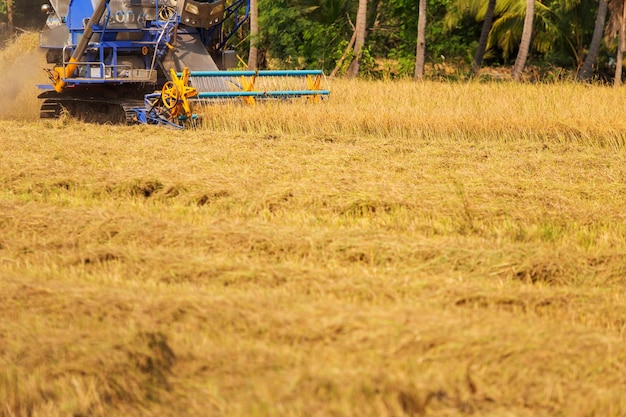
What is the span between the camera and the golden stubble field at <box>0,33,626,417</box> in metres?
3.67

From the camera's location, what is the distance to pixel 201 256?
216 inches

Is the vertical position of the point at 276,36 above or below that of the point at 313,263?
above

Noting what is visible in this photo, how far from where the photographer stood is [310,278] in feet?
16.7

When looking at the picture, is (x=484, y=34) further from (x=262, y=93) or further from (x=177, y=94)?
(x=177, y=94)

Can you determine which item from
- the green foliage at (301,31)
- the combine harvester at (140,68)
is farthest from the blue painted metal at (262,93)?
the green foliage at (301,31)

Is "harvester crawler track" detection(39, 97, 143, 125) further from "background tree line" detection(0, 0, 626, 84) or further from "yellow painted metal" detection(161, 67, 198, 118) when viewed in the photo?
"background tree line" detection(0, 0, 626, 84)

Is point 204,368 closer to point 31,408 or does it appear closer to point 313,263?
point 31,408

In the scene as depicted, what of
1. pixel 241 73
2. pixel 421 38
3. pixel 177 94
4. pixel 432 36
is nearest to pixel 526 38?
pixel 421 38

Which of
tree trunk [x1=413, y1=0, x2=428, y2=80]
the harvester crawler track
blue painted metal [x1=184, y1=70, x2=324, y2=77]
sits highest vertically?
tree trunk [x1=413, y1=0, x2=428, y2=80]

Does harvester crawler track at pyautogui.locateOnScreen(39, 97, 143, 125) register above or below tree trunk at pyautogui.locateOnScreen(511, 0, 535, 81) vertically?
below

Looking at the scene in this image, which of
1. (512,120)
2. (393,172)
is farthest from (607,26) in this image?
(393,172)

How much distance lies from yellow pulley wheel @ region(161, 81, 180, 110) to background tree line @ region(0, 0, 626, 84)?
31.2 ft

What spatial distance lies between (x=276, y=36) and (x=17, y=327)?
759 inches

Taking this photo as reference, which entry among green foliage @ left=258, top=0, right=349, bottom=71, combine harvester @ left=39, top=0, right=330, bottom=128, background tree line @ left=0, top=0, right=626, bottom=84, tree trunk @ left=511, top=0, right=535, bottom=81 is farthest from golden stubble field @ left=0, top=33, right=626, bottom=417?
green foliage @ left=258, top=0, right=349, bottom=71
